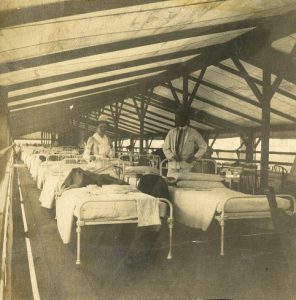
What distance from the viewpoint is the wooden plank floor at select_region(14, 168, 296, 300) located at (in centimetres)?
302

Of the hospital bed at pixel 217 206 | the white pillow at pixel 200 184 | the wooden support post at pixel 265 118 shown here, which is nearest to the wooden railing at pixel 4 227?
the hospital bed at pixel 217 206

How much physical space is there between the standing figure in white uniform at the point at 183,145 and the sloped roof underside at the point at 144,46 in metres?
1.14

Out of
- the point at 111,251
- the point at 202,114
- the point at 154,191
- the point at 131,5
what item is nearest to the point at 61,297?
the point at 111,251

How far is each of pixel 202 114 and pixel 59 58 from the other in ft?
25.6

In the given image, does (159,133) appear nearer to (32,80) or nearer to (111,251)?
(32,80)

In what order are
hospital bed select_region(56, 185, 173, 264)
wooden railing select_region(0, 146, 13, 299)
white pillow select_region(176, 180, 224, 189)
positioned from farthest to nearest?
white pillow select_region(176, 180, 224, 189)
hospital bed select_region(56, 185, 173, 264)
wooden railing select_region(0, 146, 13, 299)

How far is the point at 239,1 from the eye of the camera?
3912 millimetres

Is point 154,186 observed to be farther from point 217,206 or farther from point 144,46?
point 144,46

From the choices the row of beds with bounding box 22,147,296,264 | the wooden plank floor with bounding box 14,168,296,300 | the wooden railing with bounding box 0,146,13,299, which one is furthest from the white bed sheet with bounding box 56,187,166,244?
the wooden railing with bounding box 0,146,13,299

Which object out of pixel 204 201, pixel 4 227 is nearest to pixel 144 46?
pixel 204 201

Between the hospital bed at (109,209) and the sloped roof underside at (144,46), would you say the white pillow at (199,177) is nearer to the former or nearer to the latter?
the hospital bed at (109,209)

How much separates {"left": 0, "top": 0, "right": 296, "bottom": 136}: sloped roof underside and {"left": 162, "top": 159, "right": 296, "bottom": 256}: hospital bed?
5.93ft

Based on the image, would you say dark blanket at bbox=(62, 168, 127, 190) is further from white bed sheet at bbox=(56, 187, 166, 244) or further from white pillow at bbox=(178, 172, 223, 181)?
white pillow at bbox=(178, 172, 223, 181)

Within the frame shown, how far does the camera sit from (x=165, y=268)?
11.7 feet
